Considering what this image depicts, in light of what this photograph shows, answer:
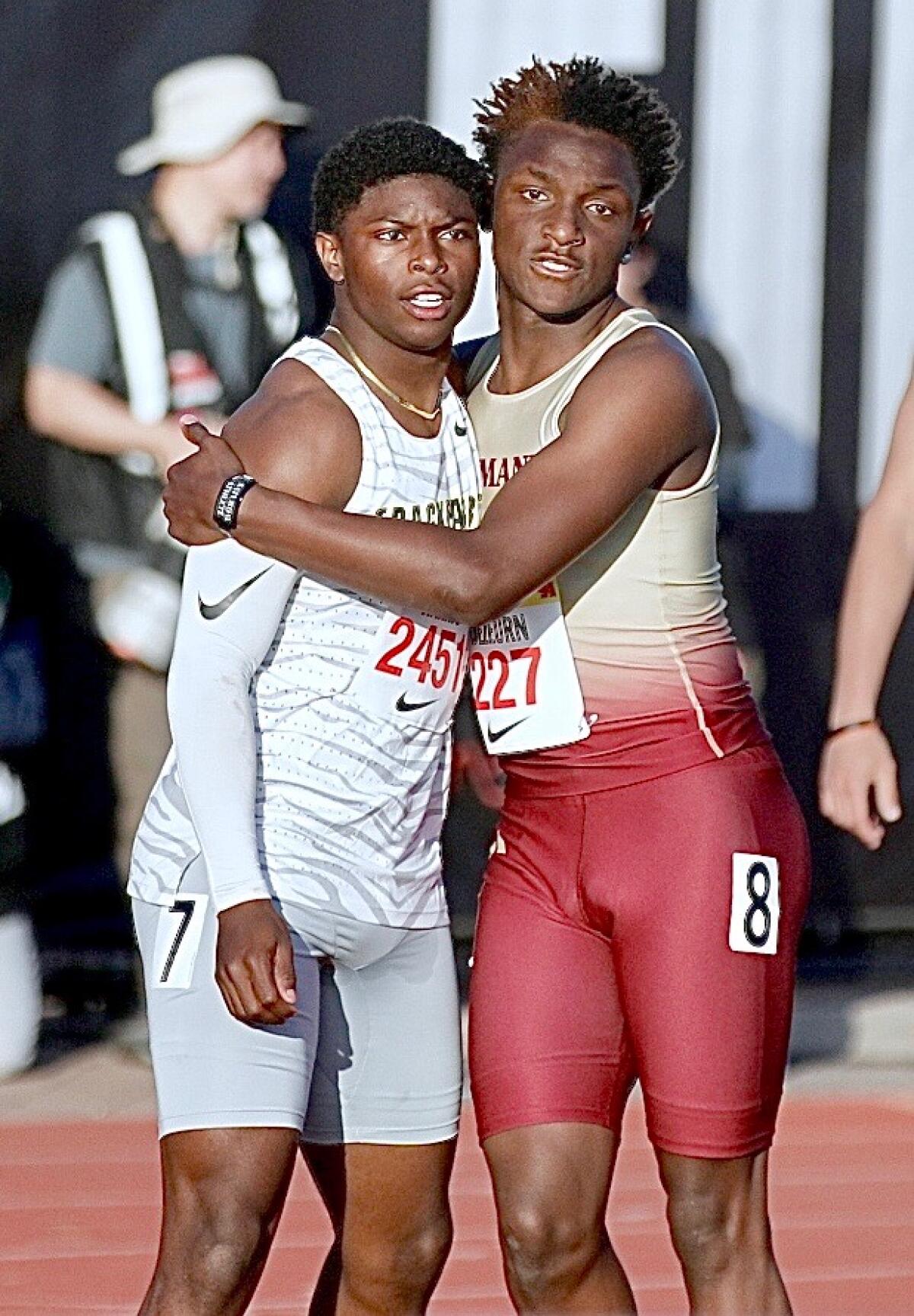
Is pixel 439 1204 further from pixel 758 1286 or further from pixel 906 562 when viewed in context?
pixel 906 562

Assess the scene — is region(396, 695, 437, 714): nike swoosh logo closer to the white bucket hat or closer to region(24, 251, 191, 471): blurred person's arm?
region(24, 251, 191, 471): blurred person's arm

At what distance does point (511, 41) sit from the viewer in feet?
20.6

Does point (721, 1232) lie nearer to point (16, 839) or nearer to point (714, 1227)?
point (714, 1227)

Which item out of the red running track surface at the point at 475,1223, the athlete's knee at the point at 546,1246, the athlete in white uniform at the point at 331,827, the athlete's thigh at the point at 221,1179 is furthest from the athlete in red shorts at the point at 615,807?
the red running track surface at the point at 475,1223

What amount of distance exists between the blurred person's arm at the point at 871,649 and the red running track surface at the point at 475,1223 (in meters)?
1.31

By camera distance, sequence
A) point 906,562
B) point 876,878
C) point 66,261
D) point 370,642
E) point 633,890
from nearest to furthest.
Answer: point 370,642
point 633,890
point 906,562
point 66,261
point 876,878

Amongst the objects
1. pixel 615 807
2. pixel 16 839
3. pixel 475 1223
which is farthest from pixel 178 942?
pixel 16 839

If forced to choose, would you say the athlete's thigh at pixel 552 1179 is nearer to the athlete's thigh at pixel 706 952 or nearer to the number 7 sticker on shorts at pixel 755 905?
the athlete's thigh at pixel 706 952

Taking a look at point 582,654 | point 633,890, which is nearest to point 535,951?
point 633,890

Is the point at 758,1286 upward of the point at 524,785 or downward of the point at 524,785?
downward

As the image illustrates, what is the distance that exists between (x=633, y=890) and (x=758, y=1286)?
0.55 m

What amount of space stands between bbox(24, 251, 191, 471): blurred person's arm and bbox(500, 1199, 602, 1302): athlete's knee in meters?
2.96

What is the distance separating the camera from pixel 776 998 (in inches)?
134

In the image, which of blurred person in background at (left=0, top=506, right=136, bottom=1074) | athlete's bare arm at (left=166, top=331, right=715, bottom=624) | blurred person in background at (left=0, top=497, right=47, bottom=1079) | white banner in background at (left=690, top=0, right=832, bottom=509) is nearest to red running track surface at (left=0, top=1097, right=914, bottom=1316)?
blurred person in background at (left=0, top=497, right=47, bottom=1079)
